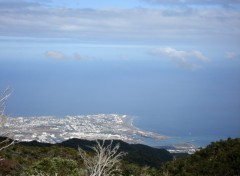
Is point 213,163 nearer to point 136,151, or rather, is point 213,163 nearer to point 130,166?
point 130,166

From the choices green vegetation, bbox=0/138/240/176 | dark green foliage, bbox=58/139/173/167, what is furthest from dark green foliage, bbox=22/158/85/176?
dark green foliage, bbox=58/139/173/167

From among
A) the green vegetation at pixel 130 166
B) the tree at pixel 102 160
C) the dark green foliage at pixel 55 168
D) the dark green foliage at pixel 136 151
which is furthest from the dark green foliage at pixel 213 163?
the dark green foliage at pixel 136 151

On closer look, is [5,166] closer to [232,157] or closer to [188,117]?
[232,157]

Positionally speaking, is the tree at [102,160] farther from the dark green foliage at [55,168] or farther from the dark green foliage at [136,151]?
the dark green foliage at [136,151]

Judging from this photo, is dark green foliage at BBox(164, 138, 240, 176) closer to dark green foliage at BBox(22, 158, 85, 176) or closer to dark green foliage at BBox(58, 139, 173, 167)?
dark green foliage at BBox(22, 158, 85, 176)

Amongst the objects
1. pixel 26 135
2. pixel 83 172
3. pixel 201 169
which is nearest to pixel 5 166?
pixel 83 172

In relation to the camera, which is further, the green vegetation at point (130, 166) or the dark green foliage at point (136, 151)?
the dark green foliage at point (136, 151)

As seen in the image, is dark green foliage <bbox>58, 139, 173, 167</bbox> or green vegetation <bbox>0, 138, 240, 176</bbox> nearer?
green vegetation <bbox>0, 138, 240, 176</bbox>

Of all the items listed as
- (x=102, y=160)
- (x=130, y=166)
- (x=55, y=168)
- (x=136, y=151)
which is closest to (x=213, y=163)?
(x=130, y=166)
